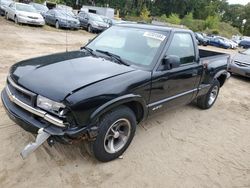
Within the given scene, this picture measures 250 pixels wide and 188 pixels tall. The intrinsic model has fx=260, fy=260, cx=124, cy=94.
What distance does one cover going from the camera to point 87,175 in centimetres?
316

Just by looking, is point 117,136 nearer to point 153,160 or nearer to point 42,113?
point 153,160

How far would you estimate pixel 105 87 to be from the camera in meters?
3.06

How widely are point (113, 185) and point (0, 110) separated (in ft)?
8.50

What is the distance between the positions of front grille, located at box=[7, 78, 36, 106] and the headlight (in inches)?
2.9

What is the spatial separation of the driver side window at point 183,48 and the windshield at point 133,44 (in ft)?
0.79

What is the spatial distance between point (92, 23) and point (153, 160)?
1983cm

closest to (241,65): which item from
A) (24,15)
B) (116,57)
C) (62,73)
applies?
(116,57)

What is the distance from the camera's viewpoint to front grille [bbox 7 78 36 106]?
2.95 meters

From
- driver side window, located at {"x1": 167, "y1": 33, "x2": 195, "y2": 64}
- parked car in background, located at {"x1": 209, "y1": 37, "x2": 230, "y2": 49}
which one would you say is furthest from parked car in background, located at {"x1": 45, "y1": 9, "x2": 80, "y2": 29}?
parked car in background, located at {"x1": 209, "y1": 37, "x2": 230, "y2": 49}

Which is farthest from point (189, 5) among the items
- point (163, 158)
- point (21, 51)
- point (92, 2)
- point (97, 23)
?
point (163, 158)

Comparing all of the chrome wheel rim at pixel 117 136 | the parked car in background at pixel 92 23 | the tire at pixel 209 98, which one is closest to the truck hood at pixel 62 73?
the chrome wheel rim at pixel 117 136

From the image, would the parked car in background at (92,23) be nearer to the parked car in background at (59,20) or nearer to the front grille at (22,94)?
the parked car in background at (59,20)

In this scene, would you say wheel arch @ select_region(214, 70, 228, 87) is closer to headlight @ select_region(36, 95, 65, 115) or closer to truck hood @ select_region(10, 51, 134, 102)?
truck hood @ select_region(10, 51, 134, 102)

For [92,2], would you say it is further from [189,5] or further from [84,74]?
[84,74]
